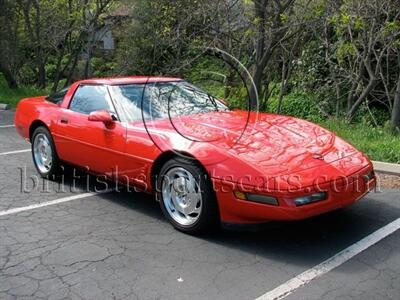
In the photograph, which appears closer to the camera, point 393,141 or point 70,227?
point 70,227

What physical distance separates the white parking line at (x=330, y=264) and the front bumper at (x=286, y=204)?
0.35 meters

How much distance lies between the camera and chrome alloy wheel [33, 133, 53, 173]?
19.1ft

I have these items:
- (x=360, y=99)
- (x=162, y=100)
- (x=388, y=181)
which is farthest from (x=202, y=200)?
(x=360, y=99)

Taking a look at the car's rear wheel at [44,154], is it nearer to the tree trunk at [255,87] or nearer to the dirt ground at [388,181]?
the dirt ground at [388,181]

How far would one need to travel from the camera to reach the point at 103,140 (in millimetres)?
4840

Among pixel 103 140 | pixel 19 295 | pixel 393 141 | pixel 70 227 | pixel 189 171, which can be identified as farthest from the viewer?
pixel 393 141

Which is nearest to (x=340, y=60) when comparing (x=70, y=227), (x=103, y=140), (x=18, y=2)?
(x=103, y=140)

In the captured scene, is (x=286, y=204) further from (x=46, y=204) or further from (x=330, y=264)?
(x=46, y=204)

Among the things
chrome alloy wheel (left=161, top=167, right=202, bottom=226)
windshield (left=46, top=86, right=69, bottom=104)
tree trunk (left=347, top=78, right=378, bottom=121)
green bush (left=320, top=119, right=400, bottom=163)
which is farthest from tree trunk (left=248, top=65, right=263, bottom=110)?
chrome alloy wheel (left=161, top=167, right=202, bottom=226)

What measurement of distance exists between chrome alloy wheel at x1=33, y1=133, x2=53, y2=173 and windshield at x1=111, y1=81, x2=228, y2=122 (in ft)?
4.06

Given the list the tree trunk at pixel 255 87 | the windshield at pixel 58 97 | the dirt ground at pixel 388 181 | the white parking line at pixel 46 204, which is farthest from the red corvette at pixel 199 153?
the tree trunk at pixel 255 87

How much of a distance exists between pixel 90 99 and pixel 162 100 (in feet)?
2.80

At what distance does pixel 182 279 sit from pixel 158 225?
1.08m

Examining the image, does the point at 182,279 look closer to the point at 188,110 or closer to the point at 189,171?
the point at 189,171
